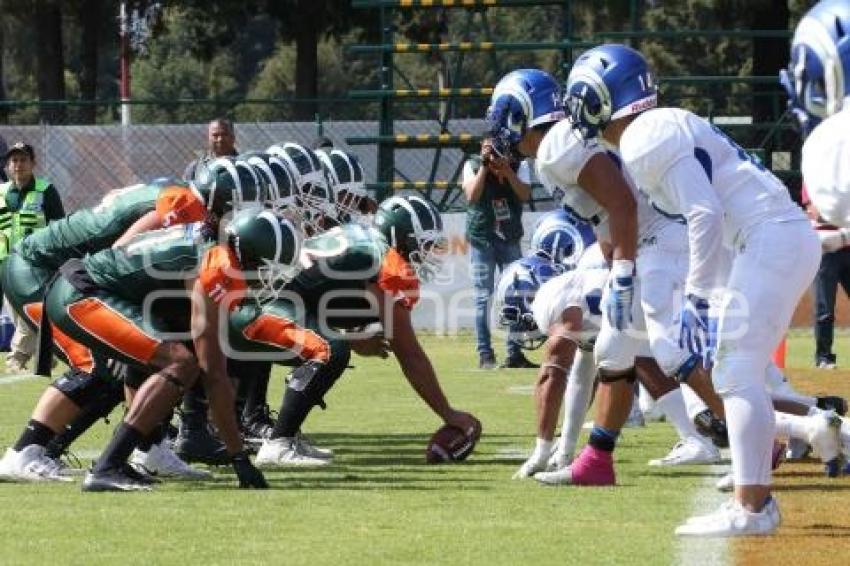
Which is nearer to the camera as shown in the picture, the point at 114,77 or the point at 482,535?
the point at 482,535

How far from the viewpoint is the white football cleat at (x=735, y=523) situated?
713cm

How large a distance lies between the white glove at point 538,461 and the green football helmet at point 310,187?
1558mm

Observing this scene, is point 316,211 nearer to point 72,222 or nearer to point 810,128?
point 72,222

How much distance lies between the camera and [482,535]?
732 centimetres

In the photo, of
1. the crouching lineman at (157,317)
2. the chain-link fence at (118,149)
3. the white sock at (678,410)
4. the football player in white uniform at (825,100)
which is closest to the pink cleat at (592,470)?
the white sock at (678,410)

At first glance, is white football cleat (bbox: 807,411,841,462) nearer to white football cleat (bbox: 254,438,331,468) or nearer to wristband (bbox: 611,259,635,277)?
wristband (bbox: 611,259,635,277)

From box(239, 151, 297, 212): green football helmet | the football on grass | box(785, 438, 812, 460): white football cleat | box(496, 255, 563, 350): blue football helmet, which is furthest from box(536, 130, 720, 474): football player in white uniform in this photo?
the football on grass

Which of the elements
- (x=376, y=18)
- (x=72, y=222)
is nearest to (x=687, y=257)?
(x=72, y=222)

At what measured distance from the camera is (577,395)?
9.38 m

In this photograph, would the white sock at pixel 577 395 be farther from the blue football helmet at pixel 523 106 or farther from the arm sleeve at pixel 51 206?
the arm sleeve at pixel 51 206

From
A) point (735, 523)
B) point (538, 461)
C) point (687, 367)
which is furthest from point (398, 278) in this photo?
point (735, 523)

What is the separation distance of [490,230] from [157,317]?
798cm

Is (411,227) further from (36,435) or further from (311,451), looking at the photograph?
(36,435)

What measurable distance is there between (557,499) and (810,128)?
274cm
